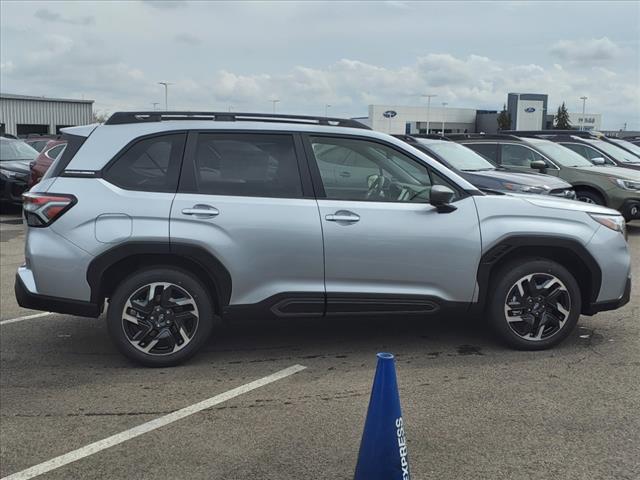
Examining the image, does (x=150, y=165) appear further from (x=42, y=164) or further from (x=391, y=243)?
(x=42, y=164)

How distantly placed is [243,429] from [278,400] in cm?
45

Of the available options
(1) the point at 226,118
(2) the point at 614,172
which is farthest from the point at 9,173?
(2) the point at 614,172

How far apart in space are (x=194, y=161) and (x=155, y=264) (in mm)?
813

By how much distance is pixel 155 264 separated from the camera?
4668 millimetres

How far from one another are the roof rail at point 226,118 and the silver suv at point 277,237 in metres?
0.02

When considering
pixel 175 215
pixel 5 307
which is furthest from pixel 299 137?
pixel 5 307

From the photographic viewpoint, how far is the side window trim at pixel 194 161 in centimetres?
467

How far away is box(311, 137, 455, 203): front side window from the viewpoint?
479cm

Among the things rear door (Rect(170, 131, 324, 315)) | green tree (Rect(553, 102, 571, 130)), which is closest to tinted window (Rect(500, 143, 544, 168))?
rear door (Rect(170, 131, 324, 315))

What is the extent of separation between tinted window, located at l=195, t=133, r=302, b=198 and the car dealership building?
2988 inches

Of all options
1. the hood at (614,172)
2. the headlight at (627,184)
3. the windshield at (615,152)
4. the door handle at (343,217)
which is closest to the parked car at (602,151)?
the windshield at (615,152)

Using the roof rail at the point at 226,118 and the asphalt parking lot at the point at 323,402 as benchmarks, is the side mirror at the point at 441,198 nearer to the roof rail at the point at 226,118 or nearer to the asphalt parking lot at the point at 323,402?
the roof rail at the point at 226,118

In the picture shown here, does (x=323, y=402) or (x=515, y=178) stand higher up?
(x=515, y=178)

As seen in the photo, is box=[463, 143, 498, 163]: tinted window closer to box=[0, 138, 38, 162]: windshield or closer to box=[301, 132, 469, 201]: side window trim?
box=[301, 132, 469, 201]: side window trim
